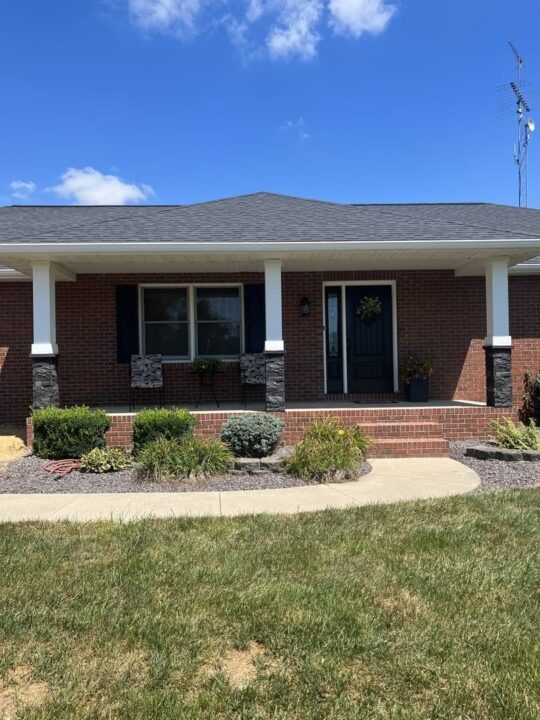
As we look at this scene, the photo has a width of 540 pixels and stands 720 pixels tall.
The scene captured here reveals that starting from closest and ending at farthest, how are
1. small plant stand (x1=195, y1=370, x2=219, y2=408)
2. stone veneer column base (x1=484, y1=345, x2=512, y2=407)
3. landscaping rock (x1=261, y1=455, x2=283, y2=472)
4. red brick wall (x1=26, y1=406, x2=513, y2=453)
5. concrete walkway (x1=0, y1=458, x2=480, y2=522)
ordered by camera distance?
concrete walkway (x1=0, y1=458, x2=480, y2=522) < landscaping rock (x1=261, y1=455, x2=283, y2=472) < red brick wall (x1=26, y1=406, x2=513, y2=453) < stone veneer column base (x1=484, y1=345, x2=512, y2=407) < small plant stand (x1=195, y1=370, x2=219, y2=408)

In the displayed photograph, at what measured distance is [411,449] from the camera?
7738 mm

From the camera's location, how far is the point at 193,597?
10.5 feet

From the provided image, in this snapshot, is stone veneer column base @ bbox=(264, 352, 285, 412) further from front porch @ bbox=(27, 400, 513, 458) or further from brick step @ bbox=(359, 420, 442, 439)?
brick step @ bbox=(359, 420, 442, 439)

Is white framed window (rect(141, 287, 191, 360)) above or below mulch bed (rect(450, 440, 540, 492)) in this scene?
above

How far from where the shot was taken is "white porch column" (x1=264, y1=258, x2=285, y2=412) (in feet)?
27.7

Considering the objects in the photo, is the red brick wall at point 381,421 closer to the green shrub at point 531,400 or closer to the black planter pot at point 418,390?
the green shrub at point 531,400

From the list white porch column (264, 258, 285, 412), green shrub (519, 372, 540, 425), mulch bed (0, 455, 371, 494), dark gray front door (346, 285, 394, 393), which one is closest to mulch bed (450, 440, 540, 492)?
mulch bed (0, 455, 371, 494)

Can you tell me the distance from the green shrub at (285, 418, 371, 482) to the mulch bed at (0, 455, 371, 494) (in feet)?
0.50

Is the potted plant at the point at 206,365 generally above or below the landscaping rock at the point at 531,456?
above

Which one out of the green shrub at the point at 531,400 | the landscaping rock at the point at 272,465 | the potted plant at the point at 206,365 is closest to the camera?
the landscaping rock at the point at 272,465

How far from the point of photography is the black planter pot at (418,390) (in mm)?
9883

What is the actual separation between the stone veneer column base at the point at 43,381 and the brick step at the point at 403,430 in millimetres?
4801

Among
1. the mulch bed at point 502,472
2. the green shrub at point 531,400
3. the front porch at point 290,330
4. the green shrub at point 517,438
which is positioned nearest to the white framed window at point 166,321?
the front porch at point 290,330

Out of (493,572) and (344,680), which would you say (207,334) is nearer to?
(493,572)
